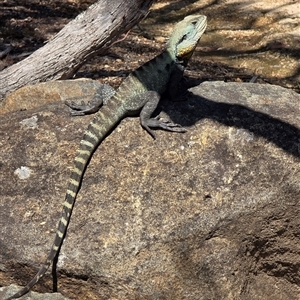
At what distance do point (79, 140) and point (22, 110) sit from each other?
1.07 meters

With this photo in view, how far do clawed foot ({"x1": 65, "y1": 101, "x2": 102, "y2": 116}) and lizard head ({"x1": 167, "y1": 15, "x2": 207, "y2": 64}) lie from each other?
0.90 m

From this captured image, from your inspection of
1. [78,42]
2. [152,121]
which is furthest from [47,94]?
[152,121]

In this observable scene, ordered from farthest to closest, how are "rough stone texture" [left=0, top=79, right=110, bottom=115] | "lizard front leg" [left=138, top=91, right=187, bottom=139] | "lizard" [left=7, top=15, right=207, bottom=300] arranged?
"rough stone texture" [left=0, top=79, right=110, bottom=115], "lizard front leg" [left=138, top=91, right=187, bottom=139], "lizard" [left=7, top=15, right=207, bottom=300]

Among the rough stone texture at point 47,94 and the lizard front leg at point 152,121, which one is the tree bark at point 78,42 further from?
the lizard front leg at point 152,121

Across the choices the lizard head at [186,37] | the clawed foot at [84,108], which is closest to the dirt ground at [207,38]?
the lizard head at [186,37]

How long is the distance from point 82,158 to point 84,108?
75cm

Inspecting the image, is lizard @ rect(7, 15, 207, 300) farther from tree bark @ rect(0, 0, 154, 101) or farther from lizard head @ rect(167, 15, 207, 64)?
tree bark @ rect(0, 0, 154, 101)

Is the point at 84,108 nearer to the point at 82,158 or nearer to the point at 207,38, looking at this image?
the point at 82,158

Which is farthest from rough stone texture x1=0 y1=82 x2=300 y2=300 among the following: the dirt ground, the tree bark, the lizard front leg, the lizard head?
the dirt ground

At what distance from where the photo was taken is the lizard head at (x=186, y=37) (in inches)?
198

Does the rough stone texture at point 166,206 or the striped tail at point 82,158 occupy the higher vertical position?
the striped tail at point 82,158

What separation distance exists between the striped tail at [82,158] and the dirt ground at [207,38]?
317cm

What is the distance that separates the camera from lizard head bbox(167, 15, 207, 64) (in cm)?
502

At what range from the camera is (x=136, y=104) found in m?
4.62
